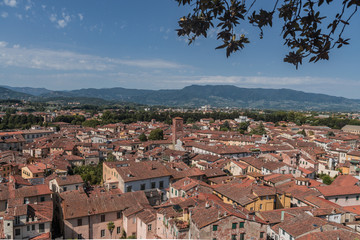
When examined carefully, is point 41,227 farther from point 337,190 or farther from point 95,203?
point 337,190

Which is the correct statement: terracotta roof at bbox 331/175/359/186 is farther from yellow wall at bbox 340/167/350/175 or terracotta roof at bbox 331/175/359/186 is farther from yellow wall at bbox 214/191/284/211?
yellow wall at bbox 340/167/350/175

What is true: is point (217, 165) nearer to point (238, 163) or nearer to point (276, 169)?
point (238, 163)

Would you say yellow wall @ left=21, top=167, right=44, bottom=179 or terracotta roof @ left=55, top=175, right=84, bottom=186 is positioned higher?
terracotta roof @ left=55, top=175, right=84, bottom=186

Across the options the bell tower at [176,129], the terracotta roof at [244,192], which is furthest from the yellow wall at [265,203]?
the bell tower at [176,129]

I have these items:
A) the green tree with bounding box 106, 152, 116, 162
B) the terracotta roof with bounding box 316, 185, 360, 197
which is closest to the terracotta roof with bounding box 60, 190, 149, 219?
the terracotta roof with bounding box 316, 185, 360, 197

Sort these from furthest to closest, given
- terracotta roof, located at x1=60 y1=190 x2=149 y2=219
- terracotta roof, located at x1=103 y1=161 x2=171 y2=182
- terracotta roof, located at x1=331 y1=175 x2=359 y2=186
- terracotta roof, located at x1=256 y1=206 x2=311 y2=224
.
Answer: terracotta roof, located at x1=103 y1=161 x2=171 y2=182 → terracotta roof, located at x1=331 y1=175 x2=359 y2=186 → terracotta roof, located at x1=60 y1=190 x2=149 y2=219 → terracotta roof, located at x1=256 y1=206 x2=311 y2=224

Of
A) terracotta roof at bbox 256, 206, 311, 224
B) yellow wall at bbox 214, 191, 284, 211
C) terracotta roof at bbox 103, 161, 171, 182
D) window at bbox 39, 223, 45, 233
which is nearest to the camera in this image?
terracotta roof at bbox 256, 206, 311, 224

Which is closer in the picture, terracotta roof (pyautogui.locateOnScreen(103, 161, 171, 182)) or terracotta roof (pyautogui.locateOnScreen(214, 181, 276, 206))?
terracotta roof (pyautogui.locateOnScreen(214, 181, 276, 206))

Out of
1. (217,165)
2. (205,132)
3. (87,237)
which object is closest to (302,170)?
(217,165)

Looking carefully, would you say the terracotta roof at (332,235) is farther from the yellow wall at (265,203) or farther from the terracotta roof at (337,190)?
the terracotta roof at (337,190)

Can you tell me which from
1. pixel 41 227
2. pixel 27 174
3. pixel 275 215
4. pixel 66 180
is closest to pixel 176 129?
pixel 27 174

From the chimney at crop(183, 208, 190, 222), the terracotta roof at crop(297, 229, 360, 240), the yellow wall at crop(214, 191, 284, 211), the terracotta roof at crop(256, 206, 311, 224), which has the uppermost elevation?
the chimney at crop(183, 208, 190, 222)
